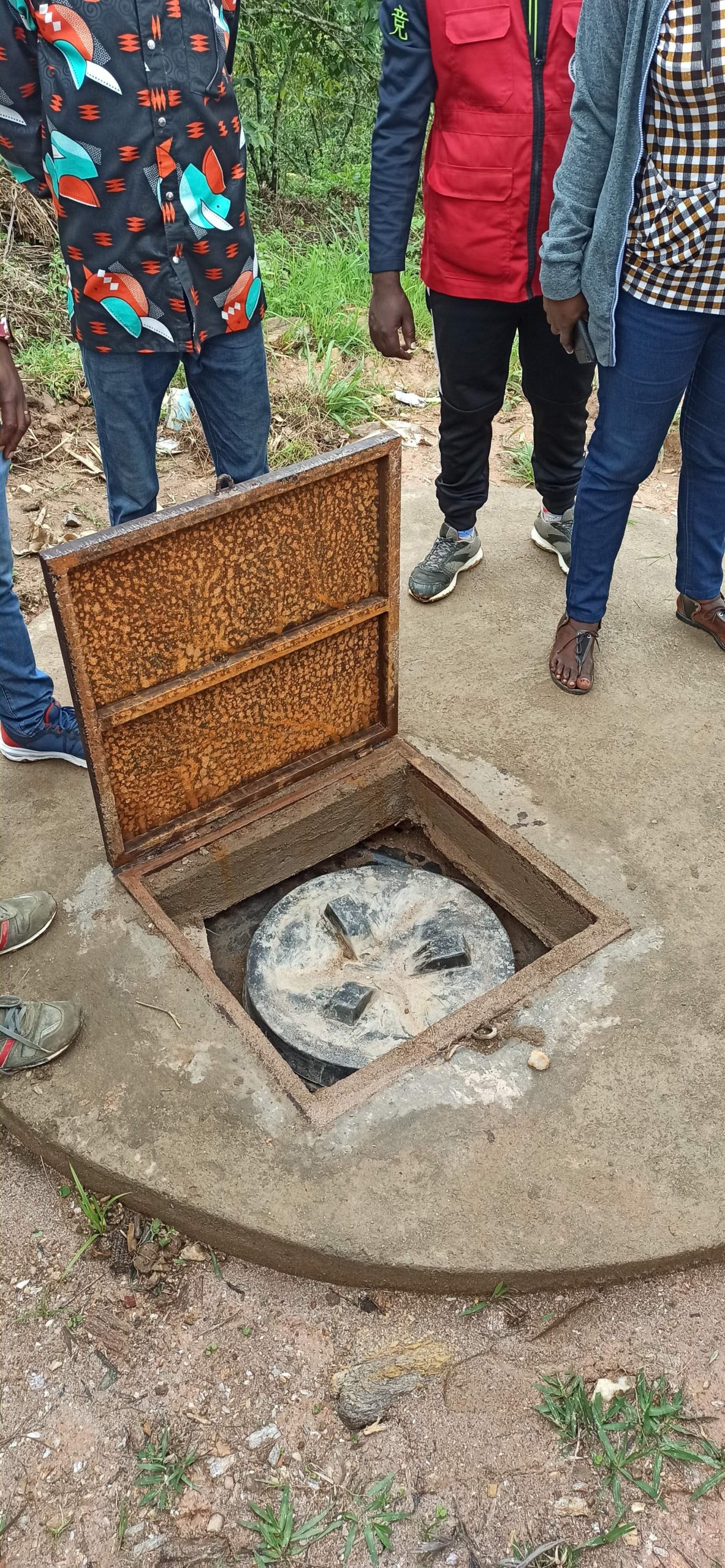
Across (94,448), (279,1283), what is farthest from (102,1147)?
(94,448)

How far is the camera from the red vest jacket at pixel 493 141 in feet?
8.80

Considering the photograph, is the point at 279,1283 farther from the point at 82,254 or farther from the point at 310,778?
the point at 82,254

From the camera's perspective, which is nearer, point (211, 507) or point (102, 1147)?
point (102, 1147)

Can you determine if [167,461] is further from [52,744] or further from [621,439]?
[621,439]

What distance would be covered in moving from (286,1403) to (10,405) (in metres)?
2.14

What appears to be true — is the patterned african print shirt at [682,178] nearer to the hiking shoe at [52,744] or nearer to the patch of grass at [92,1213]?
the hiking shoe at [52,744]

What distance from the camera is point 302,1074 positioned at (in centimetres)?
248

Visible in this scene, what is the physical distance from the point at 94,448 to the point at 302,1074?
3.50 m

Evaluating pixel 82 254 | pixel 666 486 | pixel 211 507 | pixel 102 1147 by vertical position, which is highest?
pixel 82 254

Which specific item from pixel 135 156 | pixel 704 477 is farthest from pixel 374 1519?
pixel 135 156

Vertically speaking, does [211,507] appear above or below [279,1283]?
above

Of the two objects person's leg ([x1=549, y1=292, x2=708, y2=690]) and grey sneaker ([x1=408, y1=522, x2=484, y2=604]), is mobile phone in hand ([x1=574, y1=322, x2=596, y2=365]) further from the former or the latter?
grey sneaker ([x1=408, y1=522, x2=484, y2=604])

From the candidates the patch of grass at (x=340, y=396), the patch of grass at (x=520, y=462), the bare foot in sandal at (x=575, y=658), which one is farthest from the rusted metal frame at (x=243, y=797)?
the patch of grass at (x=340, y=396)

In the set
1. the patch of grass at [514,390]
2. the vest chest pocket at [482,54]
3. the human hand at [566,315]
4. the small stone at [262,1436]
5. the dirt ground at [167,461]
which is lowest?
the patch of grass at [514,390]
